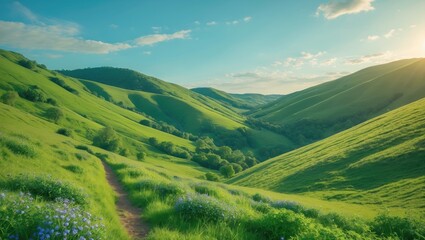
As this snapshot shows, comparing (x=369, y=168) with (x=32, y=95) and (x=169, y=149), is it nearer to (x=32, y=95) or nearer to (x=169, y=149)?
(x=169, y=149)

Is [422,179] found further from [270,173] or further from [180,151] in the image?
[180,151]

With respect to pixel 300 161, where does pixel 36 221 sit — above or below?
above

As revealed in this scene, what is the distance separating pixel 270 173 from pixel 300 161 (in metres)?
8.12

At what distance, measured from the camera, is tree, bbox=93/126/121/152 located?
110750 mm

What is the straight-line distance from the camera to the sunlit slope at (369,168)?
4378 cm

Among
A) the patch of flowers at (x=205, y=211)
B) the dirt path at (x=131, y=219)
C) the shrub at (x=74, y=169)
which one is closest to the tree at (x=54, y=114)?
the shrub at (x=74, y=169)

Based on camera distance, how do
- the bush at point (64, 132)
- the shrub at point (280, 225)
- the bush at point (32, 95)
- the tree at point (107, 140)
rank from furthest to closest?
the bush at point (32, 95) < the tree at point (107, 140) < the bush at point (64, 132) < the shrub at point (280, 225)

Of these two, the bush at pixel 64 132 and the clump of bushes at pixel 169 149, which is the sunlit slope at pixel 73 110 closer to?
the clump of bushes at pixel 169 149

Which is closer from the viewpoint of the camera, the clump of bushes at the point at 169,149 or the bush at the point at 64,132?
the bush at the point at 64,132

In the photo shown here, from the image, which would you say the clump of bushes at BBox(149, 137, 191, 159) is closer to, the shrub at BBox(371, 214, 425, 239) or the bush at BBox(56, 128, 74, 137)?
the bush at BBox(56, 128, 74, 137)

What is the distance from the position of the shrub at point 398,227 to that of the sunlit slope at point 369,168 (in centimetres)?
2137

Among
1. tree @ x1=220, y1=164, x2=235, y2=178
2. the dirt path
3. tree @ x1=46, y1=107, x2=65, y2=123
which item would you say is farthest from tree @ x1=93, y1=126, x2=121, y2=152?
the dirt path

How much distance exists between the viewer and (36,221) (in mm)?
6910

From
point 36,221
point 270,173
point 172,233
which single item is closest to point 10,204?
point 36,221
